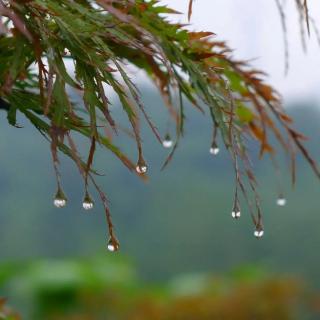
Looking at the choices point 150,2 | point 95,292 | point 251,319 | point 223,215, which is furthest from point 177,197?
point 150,2

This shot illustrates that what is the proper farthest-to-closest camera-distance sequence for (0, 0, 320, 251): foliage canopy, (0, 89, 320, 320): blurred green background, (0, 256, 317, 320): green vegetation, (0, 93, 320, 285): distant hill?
(0, 93, 320, 285): distant hill < (0, 89, 320, 320): blurred green background < (0, 256, 317, 320): green vegetation < (0, 0, 320, 251): foliage canopy

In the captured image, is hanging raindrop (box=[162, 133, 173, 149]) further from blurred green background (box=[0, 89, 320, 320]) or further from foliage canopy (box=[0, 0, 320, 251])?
blurred green background (box=[0, 89, 320, 320])

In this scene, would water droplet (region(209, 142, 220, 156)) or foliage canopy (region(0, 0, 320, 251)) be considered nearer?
foliage canopy (region(0, 0, 320, 251))

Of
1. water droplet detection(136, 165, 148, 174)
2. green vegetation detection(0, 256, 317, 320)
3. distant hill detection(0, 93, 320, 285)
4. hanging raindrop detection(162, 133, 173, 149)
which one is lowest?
distant hill detection(0, 93, 320, 285)

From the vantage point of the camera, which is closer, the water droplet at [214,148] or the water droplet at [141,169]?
the water droplet at [141,169]

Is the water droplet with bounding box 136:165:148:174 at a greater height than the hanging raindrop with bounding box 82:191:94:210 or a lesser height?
greater

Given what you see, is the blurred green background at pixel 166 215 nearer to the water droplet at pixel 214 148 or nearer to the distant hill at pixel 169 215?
the distant hill at pixel 169 215

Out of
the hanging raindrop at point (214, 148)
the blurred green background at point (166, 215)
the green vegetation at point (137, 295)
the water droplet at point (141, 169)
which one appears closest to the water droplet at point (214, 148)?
the hanging raindrop at point (214, 148)

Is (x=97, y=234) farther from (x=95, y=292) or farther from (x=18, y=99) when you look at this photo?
(x=18, y=99)

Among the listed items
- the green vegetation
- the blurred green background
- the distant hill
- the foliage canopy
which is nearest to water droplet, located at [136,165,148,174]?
the foliage canopy

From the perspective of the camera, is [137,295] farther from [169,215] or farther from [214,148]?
[169,215]

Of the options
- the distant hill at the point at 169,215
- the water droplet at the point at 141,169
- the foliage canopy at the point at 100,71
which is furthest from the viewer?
the distant hill at the point at 169,215

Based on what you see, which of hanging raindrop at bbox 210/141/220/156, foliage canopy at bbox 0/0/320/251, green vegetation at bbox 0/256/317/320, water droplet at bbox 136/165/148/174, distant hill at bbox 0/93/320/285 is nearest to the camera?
foliage canopy at bbox 0/0/320/251
